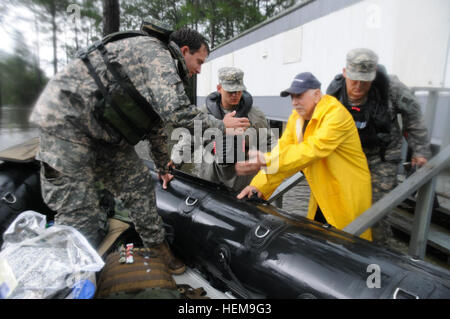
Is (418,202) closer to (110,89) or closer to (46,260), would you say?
(110,89)

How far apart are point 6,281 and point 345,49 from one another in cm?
470

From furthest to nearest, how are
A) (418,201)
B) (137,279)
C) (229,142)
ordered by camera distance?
(229,142), (418,201), (137,279)

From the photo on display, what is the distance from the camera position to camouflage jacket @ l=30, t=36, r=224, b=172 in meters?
1.46

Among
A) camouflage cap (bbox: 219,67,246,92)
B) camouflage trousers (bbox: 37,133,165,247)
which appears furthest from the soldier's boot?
camouflage cap (bbox: 219,67,246,92)

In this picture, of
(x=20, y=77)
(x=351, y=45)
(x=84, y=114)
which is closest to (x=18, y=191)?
(x=84, y=114)

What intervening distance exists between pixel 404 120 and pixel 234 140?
50.3 inches

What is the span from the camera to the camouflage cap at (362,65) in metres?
1.88

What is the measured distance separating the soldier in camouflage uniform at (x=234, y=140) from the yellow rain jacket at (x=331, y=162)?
0.59m

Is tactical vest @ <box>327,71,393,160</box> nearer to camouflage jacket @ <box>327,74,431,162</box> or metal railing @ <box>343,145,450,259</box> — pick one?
camouflage jacket @ <box>327,74,431,162</box>

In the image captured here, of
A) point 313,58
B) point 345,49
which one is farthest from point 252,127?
point 313,58

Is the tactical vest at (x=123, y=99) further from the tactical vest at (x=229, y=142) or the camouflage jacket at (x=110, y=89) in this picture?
the tactical vest at (x=229, y=142)

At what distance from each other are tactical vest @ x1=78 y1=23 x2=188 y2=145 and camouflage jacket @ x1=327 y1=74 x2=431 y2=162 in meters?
1.33

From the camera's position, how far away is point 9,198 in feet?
6.64

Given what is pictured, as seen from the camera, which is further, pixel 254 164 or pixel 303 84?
pixel 254 164
